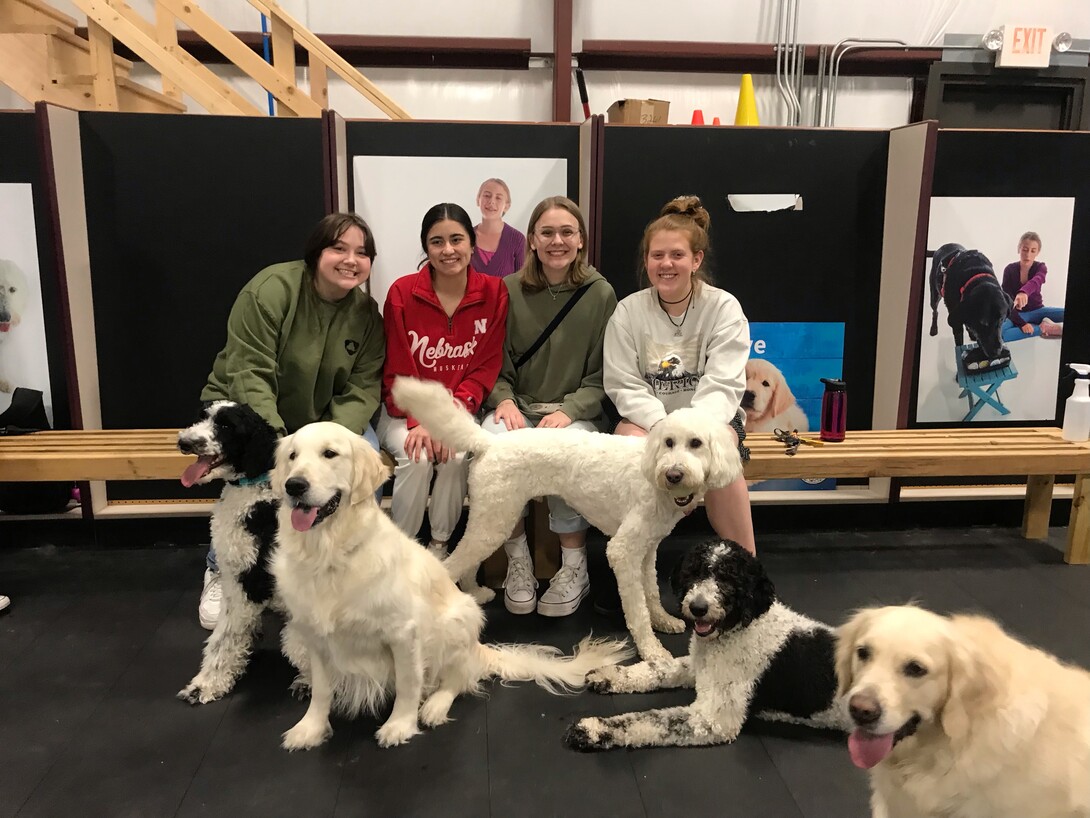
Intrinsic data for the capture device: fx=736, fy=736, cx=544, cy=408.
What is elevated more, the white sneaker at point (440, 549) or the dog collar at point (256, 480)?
the dog collar at point (256, 480)

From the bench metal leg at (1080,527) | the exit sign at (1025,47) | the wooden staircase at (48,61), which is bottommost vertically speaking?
the bench metal leg at (1080,527)

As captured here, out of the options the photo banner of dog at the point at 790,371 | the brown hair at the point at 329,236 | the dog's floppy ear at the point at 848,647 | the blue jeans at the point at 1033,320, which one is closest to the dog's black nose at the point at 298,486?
the brown hair at the point at 329,236

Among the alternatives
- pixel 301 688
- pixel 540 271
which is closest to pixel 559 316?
pixel 540 271

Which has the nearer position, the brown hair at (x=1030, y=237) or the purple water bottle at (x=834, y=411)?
the purple water bottle at (x=834, y=411)

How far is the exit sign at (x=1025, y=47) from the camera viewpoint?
16.4ft

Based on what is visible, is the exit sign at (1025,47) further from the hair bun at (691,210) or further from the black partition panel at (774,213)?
the hair bun at (691,210)

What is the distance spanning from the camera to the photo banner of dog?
3.67m

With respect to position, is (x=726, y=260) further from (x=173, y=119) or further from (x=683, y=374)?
(x=173, y=119)

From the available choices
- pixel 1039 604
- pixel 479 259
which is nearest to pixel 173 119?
pixel 479 259

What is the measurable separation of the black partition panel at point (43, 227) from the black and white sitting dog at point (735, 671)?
289 centimetres

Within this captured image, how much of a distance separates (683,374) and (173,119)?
8.20ft

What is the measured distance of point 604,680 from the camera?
2.34m

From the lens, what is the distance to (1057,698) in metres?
1.28

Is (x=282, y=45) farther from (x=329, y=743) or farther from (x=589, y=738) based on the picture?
(x=589, y=738)
